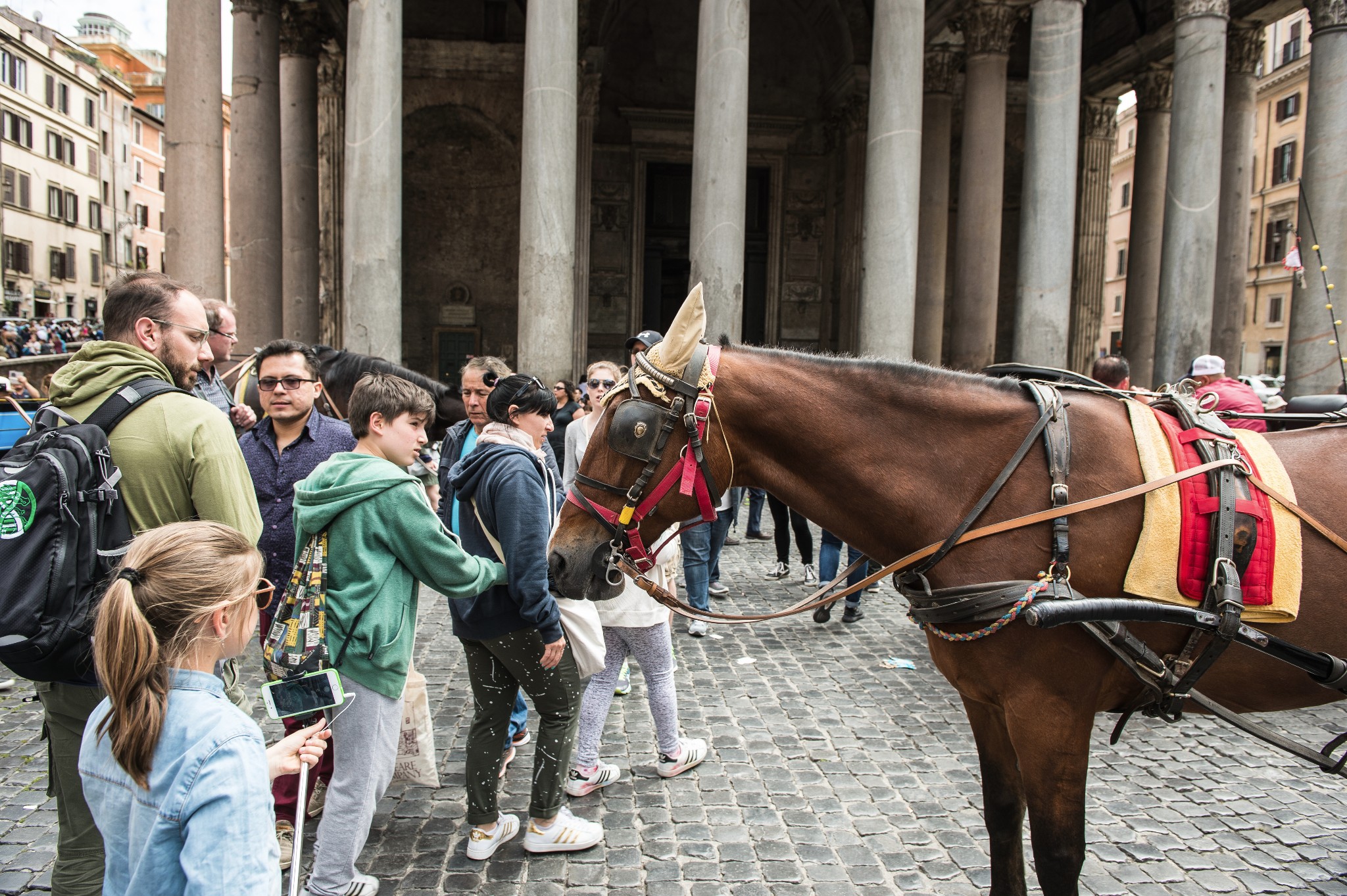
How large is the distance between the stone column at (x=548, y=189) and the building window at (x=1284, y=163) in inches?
1394

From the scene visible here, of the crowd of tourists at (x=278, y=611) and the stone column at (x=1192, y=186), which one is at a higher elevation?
the stone column at (x=1192, y=186)

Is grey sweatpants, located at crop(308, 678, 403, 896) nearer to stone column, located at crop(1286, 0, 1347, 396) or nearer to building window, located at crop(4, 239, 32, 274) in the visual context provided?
stone column, located at crop(1286, 0, 1347, 396)

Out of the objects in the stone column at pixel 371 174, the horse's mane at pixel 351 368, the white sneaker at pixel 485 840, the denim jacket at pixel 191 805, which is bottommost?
the white sneaker at pixel 485 840

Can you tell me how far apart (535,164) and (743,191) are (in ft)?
9.70

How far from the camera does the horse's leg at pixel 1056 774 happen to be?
88.7 inches

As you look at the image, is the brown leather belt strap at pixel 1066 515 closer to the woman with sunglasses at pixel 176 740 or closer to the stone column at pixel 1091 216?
the woman with sunglasses at pixel 176 740

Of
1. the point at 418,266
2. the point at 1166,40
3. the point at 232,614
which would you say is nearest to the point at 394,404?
the point at 232,614

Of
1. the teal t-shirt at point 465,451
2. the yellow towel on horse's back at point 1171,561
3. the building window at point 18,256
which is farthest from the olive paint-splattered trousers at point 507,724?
the building window at point 18,256

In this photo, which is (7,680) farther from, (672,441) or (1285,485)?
(1285,485)

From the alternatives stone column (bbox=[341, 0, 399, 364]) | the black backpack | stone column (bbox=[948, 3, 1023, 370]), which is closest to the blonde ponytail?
the black backpack

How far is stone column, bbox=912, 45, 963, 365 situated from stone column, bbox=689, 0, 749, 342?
19.2 ft

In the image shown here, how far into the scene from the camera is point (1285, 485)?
2328mm

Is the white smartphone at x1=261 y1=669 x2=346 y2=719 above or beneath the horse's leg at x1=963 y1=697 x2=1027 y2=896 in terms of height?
above

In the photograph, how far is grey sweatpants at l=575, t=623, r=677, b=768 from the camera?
12.8 ft
